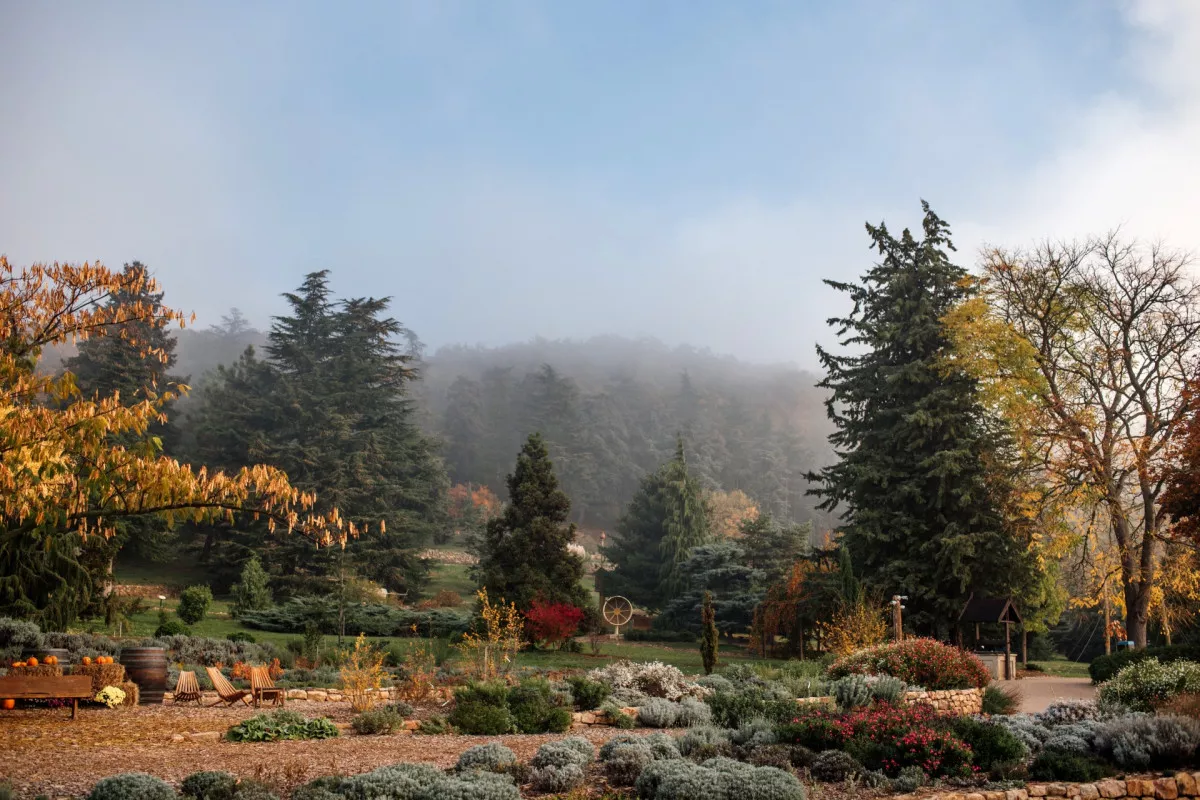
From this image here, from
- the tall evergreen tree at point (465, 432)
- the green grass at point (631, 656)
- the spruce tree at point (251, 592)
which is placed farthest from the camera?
the tall evergreen tree at point (465, 432)

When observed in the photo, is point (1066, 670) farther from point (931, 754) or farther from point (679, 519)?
point (931, 754)

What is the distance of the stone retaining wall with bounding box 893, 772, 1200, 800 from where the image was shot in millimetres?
7504

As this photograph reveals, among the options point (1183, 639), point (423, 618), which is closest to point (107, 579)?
point (423, 618)

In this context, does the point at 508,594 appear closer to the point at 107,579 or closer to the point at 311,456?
the point at 107,579

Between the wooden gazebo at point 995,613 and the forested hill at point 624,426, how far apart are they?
139 feet

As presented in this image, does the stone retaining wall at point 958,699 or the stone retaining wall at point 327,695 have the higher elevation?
the stone retaining wall at point 958,699

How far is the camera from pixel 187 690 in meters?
12.5

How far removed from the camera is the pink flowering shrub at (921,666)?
14.3 metres

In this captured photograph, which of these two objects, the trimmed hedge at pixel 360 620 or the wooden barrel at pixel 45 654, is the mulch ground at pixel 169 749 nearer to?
the wooden barrel at pixel 45 654

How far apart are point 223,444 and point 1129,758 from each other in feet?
132

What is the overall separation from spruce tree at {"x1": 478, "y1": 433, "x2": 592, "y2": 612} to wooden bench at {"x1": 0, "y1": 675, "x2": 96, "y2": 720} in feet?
41.4

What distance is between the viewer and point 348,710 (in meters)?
12.2

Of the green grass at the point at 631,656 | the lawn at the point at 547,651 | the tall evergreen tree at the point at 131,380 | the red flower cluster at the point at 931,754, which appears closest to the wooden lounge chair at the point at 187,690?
the lawn at the point at 547,651

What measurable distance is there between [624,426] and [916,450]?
60.7 meters
